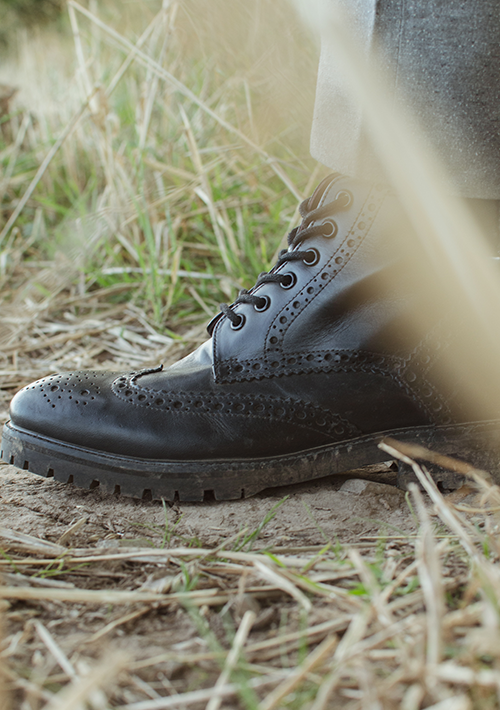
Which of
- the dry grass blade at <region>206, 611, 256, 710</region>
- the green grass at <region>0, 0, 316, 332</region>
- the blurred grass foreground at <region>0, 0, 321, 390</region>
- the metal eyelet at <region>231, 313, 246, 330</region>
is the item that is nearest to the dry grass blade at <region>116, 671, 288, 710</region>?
the dry grass blade at <region>206, 611, 256, 710</region>

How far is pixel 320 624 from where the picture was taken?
2.10 ft

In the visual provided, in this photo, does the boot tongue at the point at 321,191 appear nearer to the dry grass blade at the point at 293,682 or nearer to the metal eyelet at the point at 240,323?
the metal eyelet at the point at 240,323

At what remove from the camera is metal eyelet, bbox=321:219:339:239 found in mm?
1037

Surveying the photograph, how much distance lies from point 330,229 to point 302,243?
0.07m

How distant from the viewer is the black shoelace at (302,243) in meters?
1.04

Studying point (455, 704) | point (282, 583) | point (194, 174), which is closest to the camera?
point (455, 704)

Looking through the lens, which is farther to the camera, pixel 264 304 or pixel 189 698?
pixel 264 304

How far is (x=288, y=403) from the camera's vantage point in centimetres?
106

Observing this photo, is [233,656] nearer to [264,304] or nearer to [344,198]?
[264,304]

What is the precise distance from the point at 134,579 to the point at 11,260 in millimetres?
2165

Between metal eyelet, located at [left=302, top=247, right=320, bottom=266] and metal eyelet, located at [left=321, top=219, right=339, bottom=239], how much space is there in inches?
1.3

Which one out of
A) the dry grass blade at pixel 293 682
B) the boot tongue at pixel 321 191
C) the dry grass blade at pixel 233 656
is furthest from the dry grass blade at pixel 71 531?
the boot tongue at pixel 321 191

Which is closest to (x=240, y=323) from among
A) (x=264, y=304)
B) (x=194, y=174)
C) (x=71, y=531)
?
(x=264, y=304)

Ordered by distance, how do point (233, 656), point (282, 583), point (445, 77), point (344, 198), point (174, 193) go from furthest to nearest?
point (174, 193) < point (344, 198) < point (445, 77) < point (282, 583) < point (233, 656)
